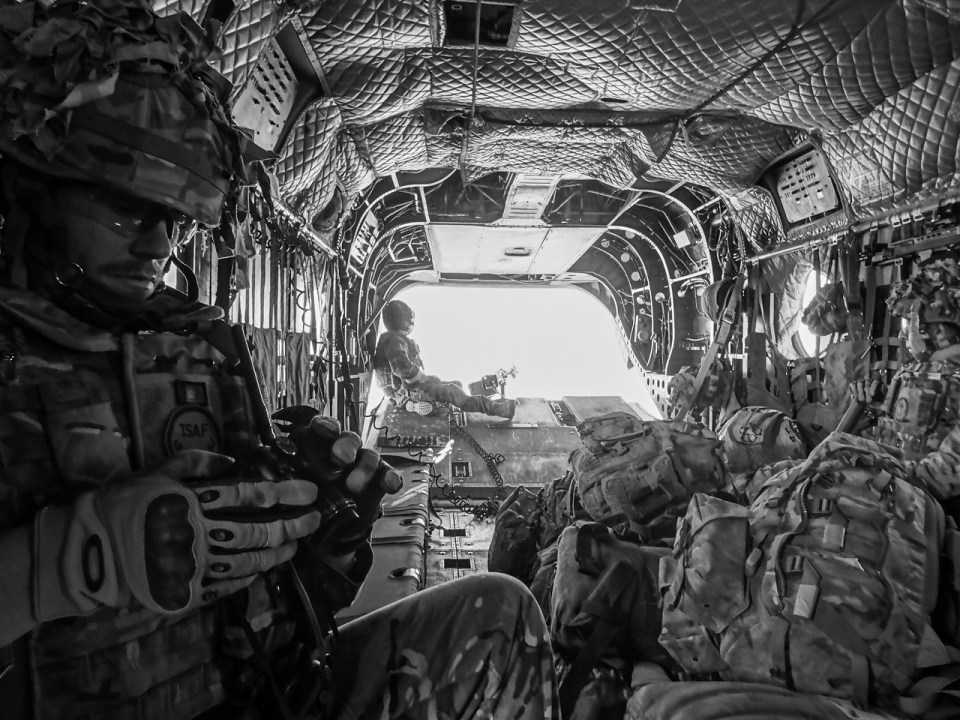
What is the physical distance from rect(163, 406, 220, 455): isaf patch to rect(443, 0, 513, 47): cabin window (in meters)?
2.04

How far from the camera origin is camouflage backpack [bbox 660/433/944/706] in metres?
1.22

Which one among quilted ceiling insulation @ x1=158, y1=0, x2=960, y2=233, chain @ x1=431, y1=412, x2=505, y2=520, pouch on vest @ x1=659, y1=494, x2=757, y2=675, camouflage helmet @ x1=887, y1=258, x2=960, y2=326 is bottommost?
chain @ x1=431, y1=412, x2=505, y2=520

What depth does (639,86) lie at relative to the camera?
10.1 ft

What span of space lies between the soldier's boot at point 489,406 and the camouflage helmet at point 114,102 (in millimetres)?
4854

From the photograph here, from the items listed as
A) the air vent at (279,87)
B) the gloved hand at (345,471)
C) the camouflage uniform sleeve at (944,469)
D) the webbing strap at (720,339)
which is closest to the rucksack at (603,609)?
the gloved hand at (345,471)

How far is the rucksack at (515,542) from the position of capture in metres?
2.75

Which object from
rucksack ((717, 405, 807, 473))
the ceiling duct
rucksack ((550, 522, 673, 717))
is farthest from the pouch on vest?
the ceiling duct

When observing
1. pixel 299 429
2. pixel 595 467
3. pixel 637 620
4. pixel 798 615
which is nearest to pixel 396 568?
pixel 595 467

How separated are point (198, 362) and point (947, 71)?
11.7 feet

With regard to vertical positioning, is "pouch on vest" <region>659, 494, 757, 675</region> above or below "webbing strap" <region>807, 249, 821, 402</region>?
below

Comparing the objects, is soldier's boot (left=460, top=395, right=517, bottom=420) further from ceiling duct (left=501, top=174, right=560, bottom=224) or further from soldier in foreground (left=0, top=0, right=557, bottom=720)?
soldier in foreground (left=0, top=0, right=557, bottom=720)

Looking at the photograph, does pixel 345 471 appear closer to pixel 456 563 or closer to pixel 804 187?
pixel 456 563

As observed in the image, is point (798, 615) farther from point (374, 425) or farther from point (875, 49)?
point (374, 425)

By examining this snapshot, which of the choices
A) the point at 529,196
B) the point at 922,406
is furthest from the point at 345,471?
the point at 529,196
